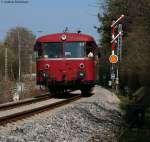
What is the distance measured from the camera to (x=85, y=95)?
115 ft

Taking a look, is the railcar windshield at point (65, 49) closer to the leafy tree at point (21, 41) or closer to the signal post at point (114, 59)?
the signal post at point (114, 59)

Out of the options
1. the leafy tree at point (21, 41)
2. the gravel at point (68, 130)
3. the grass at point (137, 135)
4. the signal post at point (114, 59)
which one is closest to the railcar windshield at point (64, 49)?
the signal post at point (114, 59)

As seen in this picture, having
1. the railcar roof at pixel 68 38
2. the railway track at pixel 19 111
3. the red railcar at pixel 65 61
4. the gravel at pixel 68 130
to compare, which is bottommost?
the railway track at pixel 19 111

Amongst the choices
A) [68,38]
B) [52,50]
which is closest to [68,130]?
[52,50]

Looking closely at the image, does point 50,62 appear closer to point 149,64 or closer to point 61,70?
point 61,70

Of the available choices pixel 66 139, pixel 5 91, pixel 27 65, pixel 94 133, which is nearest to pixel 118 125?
pixel 94 133

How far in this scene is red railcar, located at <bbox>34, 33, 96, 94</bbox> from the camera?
31203 mm

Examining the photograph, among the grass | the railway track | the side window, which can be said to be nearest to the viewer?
the grass

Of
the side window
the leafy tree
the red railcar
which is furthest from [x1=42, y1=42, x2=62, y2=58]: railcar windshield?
the leafy tree

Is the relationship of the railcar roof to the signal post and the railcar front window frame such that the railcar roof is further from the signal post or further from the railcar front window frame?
the signal post

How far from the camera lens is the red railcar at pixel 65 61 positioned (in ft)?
102

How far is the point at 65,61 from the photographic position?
31.3 meters

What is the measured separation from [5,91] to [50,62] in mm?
6222

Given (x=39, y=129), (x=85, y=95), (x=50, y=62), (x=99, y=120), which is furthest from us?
(x=85, y=95)
